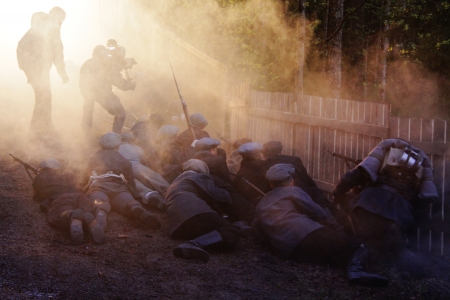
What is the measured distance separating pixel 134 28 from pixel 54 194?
32.9 feet

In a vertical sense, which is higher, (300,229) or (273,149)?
(273,149)

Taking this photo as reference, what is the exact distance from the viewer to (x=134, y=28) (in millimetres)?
16750

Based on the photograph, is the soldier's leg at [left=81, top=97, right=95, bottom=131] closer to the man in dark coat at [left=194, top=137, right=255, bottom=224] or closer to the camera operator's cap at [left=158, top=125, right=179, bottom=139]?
the camera operator's cap at [left=158, top=125, right=179, bottom=139]

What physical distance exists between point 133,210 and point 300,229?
94.8 inches

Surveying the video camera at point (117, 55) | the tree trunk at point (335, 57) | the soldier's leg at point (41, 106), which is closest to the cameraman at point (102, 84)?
the video camera at point (117, 55)

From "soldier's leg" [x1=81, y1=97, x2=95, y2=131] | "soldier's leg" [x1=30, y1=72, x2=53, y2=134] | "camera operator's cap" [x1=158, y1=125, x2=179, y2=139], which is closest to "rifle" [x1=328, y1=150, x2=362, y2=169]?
"camera operator's cap" [x1=158, y1=125, x2=179, y2=139]

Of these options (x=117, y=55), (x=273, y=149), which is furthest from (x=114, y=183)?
(x=117, y=55)

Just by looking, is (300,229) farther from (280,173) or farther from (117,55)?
(117,55)

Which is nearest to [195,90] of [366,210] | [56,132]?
[56,132]

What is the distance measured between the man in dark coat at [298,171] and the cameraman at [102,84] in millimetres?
4202

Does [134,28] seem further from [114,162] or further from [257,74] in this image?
[114,162]

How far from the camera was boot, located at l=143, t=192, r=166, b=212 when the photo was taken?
26.7 ft

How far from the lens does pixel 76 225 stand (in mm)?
6496

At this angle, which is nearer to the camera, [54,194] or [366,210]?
[366,210]
